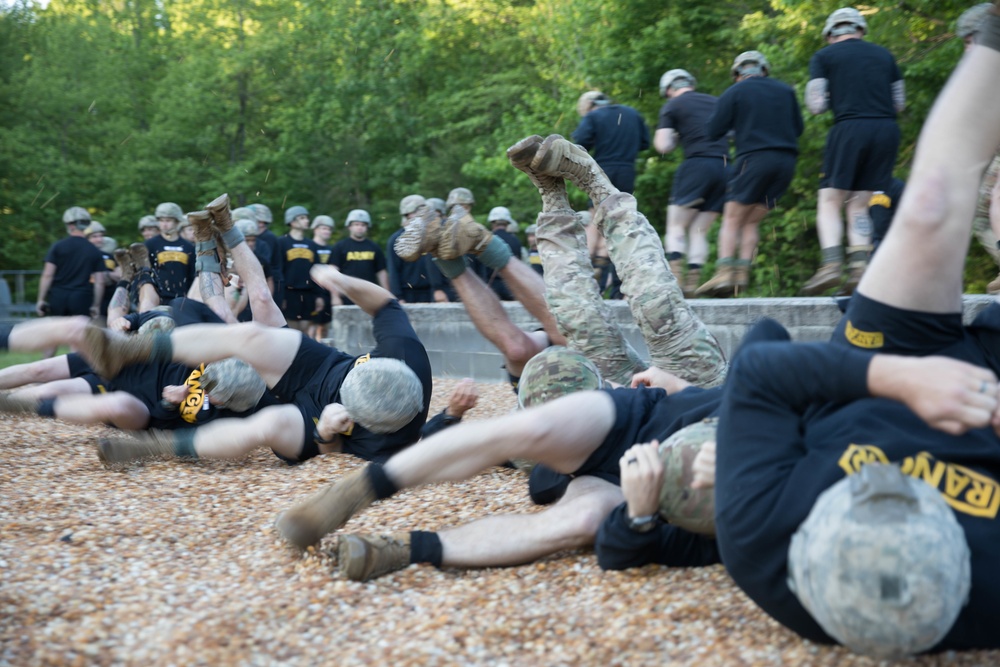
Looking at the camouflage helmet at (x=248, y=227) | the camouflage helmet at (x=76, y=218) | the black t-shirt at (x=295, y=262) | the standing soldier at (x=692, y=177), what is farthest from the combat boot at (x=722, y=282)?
the camouflage helmet at (x=76, y=218)

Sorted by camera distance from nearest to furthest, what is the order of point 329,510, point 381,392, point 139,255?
point 329,510, point 381,392, point 139,255

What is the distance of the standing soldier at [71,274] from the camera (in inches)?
456

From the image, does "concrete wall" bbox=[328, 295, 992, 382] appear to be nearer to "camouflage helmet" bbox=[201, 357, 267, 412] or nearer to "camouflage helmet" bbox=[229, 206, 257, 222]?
"camouflage helmet" bbox=[229, 206, 257, 222]

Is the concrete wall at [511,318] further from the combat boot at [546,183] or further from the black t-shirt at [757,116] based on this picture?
the combat boot at [546,183]

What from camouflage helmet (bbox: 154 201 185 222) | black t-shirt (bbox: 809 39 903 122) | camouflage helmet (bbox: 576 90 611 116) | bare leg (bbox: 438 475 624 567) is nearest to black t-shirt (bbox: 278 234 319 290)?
camouflage helmet (bbox: 154 201 185 222)

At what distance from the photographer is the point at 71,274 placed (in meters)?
11.6

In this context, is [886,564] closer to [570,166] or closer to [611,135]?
[570,166]

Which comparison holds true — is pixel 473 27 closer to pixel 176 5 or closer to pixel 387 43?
pixel 387 43

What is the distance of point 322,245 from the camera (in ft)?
39.8

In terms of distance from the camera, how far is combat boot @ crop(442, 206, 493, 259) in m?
4.97

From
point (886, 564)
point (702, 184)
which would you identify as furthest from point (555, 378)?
point (702, 184)

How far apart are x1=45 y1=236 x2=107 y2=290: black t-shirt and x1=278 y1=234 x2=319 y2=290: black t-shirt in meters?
2.38

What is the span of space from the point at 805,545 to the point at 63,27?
27.5 meters

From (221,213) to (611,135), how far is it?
378cm
